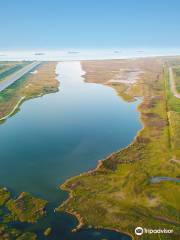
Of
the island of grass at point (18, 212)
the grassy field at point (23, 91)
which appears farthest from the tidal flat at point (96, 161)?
the grassy field at point (23, 91)

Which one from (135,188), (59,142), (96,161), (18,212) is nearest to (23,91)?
(59,142)

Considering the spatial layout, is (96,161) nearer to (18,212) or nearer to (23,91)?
(18,212)

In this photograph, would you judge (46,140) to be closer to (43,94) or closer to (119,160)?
(119,160)

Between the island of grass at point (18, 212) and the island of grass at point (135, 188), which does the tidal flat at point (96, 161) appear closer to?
the island of grass at point (135, 188)

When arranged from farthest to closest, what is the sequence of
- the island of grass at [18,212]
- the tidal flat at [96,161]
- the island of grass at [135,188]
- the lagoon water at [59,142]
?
the lagoon water at [59,142] → the tidal flat at [96,161] → the island of grass at [135,188] → the island of grass at [18,212]

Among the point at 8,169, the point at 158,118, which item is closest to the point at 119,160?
the point at 8,169
